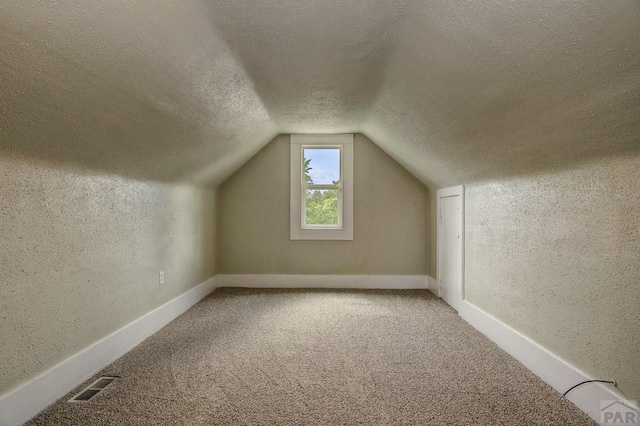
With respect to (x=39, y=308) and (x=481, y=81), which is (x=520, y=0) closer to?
(x=481, y=81)

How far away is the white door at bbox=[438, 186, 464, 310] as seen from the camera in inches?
136

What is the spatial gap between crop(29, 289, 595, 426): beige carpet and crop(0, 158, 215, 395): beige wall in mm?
319

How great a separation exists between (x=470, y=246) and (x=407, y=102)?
1516 mm

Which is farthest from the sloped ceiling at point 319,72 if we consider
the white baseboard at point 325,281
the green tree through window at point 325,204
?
the white baseboard at point 325,281

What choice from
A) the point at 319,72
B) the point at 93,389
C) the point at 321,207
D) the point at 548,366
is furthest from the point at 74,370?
the point at 321,207

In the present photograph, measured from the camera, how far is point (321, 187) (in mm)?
4688

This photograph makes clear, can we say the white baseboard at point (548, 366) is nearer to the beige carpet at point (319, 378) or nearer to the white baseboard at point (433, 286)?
the beige carpet at point (319, 378)

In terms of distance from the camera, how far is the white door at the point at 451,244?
3.46 m

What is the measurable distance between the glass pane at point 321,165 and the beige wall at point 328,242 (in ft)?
0.88

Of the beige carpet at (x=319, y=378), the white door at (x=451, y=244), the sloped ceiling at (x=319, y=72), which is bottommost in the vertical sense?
the beige carpet at (x=319, y=378)

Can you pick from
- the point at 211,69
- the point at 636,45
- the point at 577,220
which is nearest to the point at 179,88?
the point at 211,69

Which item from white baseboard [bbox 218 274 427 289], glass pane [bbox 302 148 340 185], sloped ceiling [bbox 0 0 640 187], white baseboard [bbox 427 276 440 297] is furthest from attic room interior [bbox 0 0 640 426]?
Answer: glass pane [bbox 302 148 340 185]

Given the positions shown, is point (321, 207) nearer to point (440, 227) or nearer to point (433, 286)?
point (440, 227)

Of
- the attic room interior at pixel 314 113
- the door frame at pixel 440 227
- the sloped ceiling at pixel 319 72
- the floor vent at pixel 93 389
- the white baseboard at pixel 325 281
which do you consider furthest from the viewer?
the white baseboard at pixel 325 281
